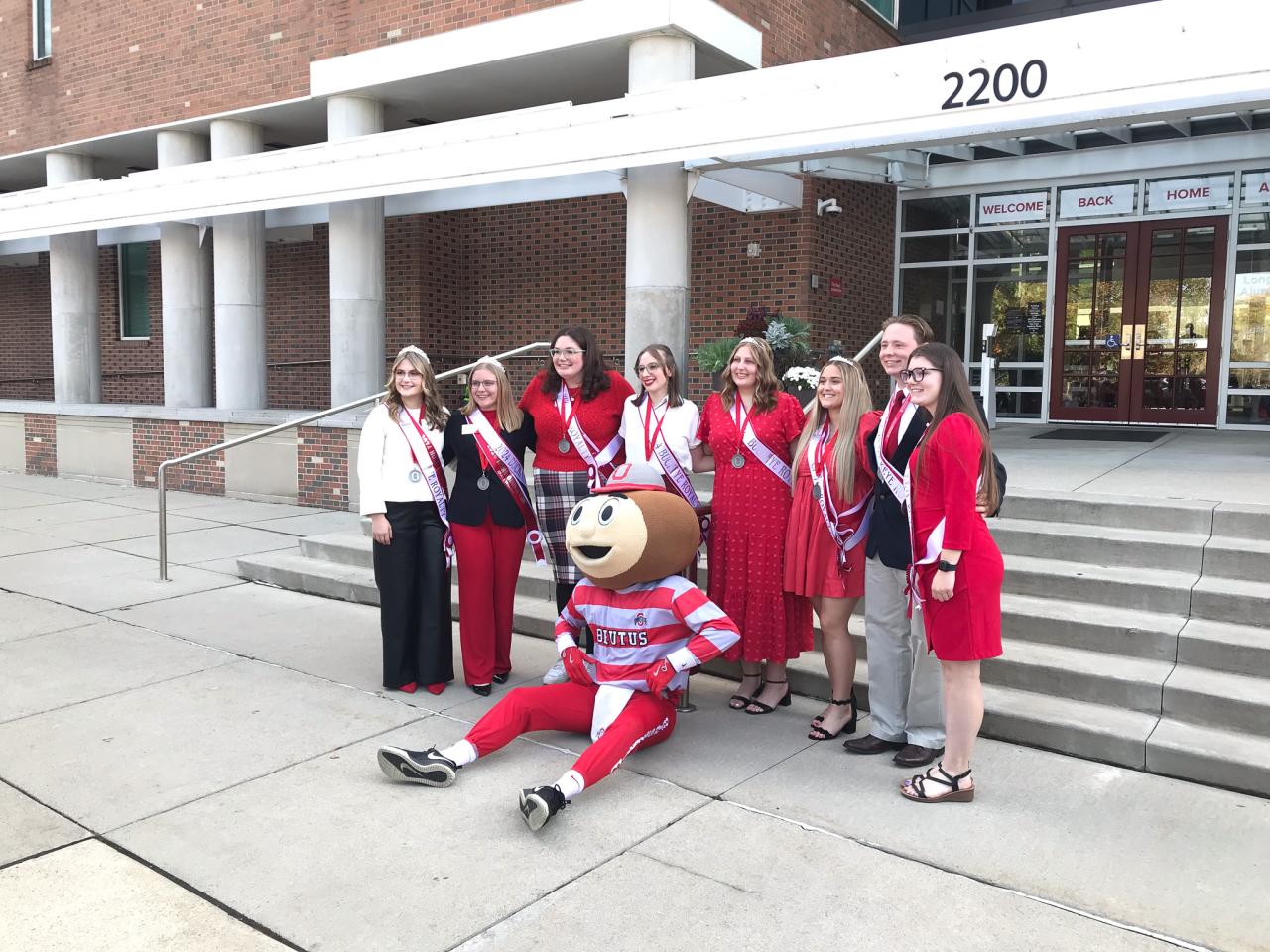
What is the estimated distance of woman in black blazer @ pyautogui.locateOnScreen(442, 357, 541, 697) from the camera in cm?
534

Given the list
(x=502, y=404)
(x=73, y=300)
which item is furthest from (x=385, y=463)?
(x=73, y=300)

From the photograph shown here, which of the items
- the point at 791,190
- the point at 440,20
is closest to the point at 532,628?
the point at 791,190

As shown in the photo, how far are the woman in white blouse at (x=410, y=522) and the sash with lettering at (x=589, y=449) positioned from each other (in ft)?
2.20

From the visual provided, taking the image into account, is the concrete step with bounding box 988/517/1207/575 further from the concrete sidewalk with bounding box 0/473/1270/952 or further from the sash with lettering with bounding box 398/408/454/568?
the sash with lettering with bounding box 398/408/454/568

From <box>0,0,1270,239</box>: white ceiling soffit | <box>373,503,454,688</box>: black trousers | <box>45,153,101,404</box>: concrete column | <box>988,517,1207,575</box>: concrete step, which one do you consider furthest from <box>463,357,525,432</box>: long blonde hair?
<box>45,153,101,404</box>: concrete column

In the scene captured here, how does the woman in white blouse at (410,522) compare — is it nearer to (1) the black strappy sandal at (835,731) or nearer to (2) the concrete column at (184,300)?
(1) the black strappy sandal at (835,731)

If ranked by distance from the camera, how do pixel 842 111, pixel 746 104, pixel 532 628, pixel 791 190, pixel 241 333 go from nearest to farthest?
pixel 532 628, pixel 842 111, pixel 746 104, pixel 791 190, pixel 241 333

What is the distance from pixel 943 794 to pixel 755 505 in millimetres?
1532

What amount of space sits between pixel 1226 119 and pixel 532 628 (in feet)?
33.1

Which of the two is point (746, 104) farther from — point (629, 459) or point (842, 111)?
point (629, 459)

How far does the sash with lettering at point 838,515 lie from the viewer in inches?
182

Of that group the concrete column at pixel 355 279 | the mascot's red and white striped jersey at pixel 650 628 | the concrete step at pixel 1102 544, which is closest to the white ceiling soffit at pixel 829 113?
the concrete column at pixel 355 279

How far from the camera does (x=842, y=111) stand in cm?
734

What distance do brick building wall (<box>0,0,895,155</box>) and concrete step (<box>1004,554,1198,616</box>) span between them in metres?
6.96
